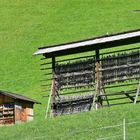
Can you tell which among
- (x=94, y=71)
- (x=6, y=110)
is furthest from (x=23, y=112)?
(x=94, y=71)

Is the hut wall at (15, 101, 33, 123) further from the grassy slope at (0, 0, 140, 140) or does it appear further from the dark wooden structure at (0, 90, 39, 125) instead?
the grassy slope at (0, 0, 140, 140)

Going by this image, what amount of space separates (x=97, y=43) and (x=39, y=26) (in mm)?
45326

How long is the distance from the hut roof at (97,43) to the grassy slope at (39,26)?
20.0 meters

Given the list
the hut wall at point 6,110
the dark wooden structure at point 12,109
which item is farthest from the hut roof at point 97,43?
the hut wall at point 6,110

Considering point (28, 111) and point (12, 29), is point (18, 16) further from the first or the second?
point (28, 111)

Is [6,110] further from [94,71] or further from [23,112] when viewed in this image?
[94,71]

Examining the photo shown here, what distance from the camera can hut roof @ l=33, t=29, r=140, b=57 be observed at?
32.6 metres

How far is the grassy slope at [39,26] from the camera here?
6294 centimetres

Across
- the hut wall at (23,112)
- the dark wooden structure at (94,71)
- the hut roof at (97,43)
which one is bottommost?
the hut wall at (23,112)

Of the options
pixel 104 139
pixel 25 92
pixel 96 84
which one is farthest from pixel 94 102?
pixel 25 92

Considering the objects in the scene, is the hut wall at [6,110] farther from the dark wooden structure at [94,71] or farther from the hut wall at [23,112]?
the dark wooden structure at [94,71]

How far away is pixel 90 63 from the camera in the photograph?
3450cm

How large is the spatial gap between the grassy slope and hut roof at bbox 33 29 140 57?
65.5 ft

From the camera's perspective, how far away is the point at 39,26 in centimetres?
7794
